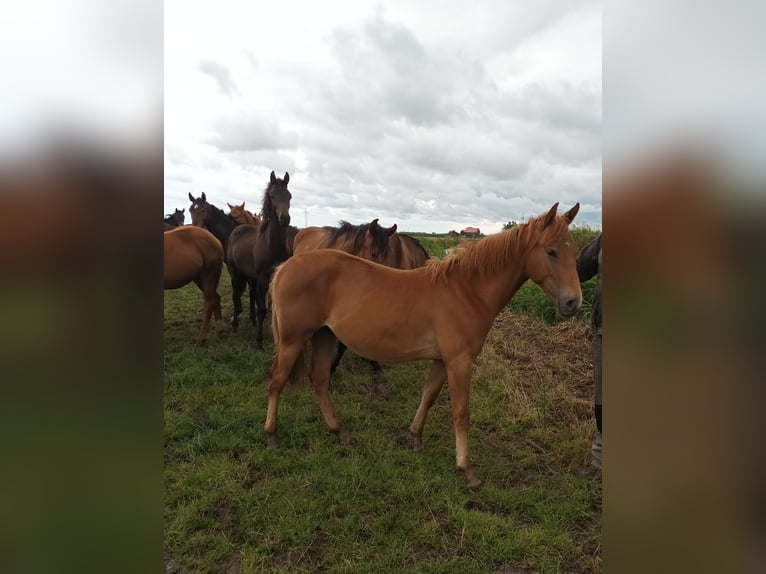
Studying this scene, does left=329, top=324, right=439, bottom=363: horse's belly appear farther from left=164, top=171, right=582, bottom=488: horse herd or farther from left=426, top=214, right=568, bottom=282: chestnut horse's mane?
left=426, top=214, right=568, bottom=282: chestnut horse's mane

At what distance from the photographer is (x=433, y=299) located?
305 cm

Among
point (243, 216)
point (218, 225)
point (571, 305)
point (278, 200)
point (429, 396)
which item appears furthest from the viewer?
point (243, 216)

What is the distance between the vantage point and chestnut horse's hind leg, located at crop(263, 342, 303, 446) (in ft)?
11.0

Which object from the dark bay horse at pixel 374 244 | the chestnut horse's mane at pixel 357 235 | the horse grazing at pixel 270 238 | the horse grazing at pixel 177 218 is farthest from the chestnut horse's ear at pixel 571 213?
the horse grazing at pixel 177 218

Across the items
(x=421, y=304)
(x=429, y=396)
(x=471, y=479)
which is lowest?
(x=471, y=479)

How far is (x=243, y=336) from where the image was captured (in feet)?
21.9

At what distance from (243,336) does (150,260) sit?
6373 millimetres

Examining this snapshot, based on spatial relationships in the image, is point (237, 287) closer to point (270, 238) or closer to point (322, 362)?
point (270, 238)

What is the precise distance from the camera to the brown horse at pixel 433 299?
2812 millimetres

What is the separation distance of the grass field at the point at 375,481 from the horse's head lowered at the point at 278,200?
251 cm

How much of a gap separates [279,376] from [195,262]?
10.9 ft

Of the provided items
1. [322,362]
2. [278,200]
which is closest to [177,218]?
[278,200]

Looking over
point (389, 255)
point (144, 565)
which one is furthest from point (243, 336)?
point (144, 565)

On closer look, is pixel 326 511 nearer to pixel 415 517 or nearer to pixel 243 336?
pixel 415 517
